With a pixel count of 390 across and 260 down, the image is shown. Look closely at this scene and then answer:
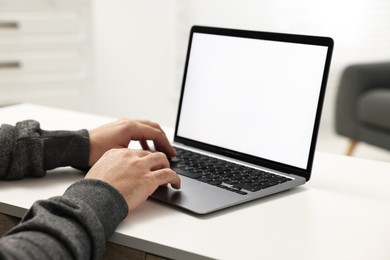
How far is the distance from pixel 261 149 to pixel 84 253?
1.53ft

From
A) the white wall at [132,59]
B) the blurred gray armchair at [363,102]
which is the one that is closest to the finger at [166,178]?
the blurred gray armchair at [363,102]

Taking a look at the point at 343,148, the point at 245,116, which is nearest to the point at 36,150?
the point at 245,116

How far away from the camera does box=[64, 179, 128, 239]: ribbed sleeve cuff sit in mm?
793

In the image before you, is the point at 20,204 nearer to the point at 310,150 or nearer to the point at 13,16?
the point at 310,150

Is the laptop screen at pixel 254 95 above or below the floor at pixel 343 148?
above

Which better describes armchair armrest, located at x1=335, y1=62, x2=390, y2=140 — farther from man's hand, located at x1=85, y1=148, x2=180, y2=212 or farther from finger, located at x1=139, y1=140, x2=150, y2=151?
man's hand, located at x1=85, y1=148, x2=180, y2=212

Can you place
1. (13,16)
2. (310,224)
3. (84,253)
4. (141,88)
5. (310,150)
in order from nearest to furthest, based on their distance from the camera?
(84,253)
(310,224)
(310,150)
(13,16)
(141,88)

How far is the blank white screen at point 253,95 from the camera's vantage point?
104cm

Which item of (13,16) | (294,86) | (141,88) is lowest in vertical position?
(141,88)

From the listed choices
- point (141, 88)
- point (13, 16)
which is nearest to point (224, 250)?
point (13, 16)

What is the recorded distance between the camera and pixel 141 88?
146 inches

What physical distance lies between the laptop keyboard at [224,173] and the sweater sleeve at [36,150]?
0.17 meters

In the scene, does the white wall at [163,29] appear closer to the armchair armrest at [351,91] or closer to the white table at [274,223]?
the armchair armrest at [351,91]

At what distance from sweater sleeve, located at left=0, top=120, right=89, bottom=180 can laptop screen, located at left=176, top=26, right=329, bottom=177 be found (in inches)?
9.9
